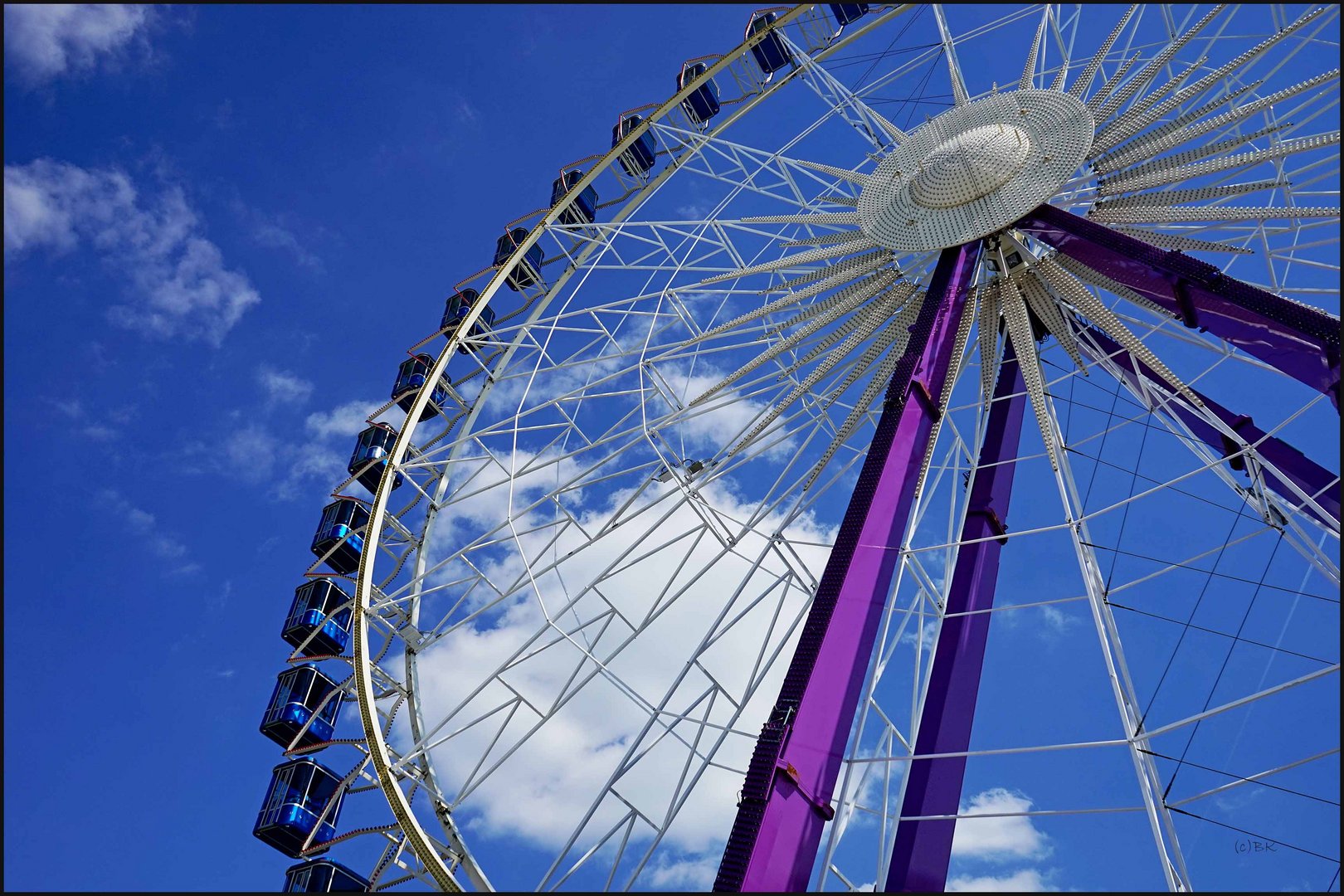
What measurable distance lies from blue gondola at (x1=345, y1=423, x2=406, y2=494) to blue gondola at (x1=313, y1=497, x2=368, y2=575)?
1023 millimetres

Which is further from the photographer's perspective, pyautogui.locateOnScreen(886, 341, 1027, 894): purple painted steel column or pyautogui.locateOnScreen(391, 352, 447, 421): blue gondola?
pyautogui.locateOnScreen(391, 352, 447, 421): blue gondola

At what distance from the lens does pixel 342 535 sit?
2253 centimetres

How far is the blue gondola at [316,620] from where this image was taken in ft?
69.6

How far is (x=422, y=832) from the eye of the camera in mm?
15844

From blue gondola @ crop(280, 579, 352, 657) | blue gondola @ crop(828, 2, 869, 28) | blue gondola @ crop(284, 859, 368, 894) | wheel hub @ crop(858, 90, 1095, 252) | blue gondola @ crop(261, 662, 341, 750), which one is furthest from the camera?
blue gondola @ crop(828, 2, 869, 28)

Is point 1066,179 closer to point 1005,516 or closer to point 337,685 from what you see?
point 1005,516

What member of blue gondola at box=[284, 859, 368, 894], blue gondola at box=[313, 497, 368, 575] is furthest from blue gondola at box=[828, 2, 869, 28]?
blue gondola at box=[284, 859, 368, 894]

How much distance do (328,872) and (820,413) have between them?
9817 mm

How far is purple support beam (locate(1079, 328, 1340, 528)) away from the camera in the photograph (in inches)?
517

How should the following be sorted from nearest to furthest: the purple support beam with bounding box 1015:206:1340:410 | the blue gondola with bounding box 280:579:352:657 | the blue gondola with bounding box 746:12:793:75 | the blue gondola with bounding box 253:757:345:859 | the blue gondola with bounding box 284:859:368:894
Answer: the purple support beam with bounding box 1015:206:1340:410 < the blue gondola with bounding box 284:859:368:894 < the blue gondola with bounding box 253:757:345:859 < the blue gondola with bounding box 280:579:352:657 < the blue gondola with bounding box 746:12:793:75

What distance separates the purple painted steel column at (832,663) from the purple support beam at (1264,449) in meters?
2.69

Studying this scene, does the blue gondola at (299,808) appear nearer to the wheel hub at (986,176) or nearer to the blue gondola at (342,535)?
the blue gondola at (342,535)

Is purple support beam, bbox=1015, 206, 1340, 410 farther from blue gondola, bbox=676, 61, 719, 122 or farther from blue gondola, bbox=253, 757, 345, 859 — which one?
blue gondola, bbox=253, 757, 345, 859

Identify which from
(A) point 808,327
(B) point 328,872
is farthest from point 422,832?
(A) point 808,327
